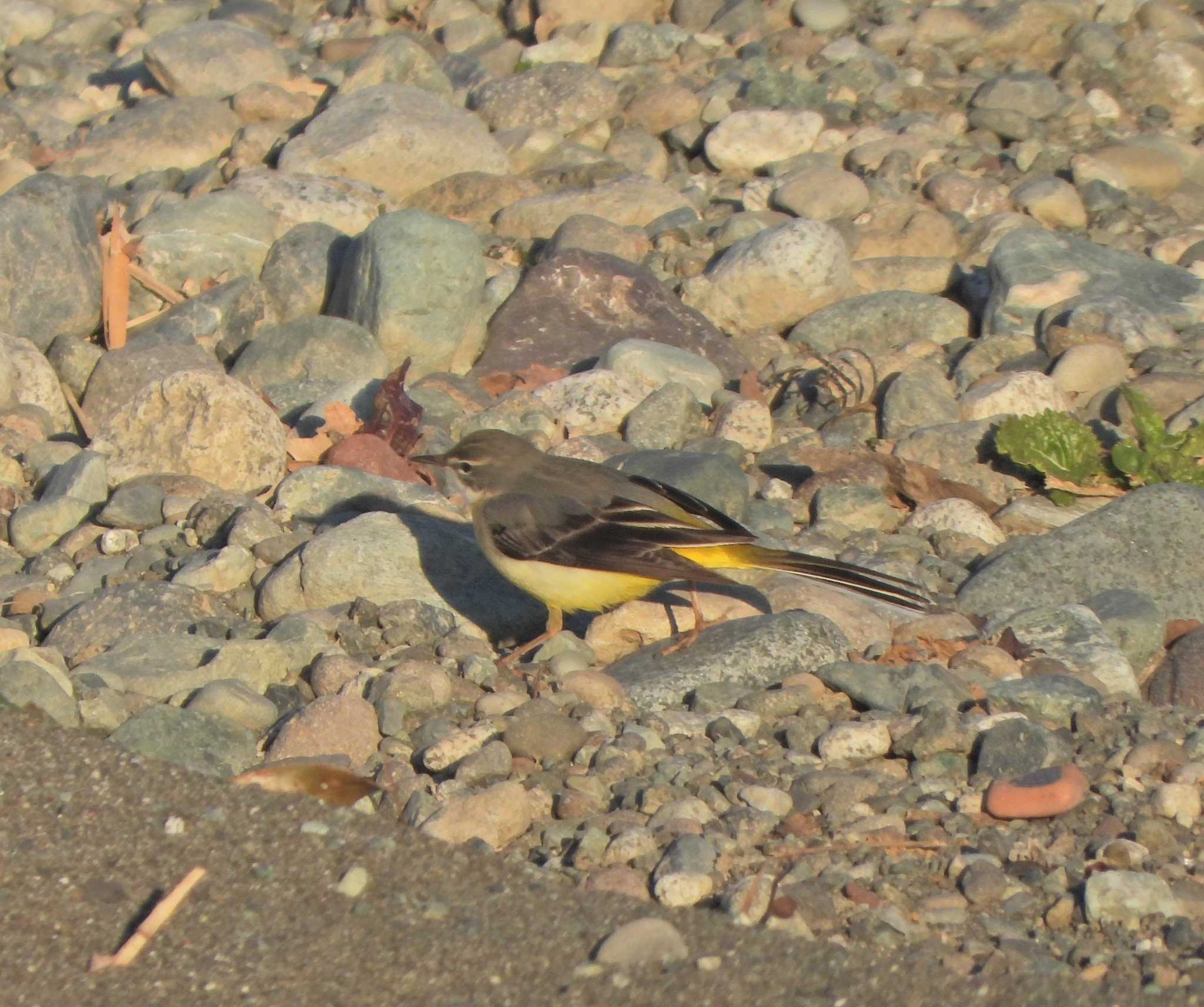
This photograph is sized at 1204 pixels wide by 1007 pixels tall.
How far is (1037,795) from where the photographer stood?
589 cm

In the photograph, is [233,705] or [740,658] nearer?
[233,705]

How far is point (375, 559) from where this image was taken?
7781mm

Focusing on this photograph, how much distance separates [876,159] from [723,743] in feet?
27.5

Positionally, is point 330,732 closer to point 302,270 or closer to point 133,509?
point 133,509

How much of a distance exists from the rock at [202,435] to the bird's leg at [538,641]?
2.11 meters

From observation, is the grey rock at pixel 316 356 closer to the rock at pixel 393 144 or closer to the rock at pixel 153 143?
the rock at pixel 393 144

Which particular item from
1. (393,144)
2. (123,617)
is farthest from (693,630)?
(393,144)

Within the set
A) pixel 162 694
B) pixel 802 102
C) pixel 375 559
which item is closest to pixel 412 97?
pixel 802 102

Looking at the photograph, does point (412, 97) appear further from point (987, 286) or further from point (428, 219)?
point (987, 286)

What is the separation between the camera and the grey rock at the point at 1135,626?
7527 mm

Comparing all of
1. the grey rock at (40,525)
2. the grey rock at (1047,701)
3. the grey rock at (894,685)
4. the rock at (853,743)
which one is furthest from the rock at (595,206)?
the rock at (853,743)

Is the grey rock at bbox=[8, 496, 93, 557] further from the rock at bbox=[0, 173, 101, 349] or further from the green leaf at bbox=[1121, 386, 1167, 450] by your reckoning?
the green leaf at bbox=[1121, 386, 1167, 450]

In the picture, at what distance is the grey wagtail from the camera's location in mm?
7379

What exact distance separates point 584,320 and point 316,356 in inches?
74.4
